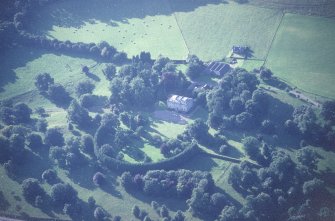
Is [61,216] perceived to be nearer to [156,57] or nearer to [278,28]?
[156,57]

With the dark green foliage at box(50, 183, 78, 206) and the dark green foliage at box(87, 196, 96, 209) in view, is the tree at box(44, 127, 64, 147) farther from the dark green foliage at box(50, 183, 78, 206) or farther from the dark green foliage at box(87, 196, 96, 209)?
the dark green foliage at box(87, 196, 96, 209)

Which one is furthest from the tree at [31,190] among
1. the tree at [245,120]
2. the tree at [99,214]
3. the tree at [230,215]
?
the tree at [245,120]

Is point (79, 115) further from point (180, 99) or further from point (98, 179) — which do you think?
point (180, 99)

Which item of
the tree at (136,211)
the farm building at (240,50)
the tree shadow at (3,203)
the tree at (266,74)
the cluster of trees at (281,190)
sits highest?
the farm building at (240,50)

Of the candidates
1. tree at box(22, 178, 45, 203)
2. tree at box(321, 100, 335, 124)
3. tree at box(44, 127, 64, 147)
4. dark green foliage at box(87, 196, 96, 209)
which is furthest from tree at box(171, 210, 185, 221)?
tree at box(321, 100, 335, 124)

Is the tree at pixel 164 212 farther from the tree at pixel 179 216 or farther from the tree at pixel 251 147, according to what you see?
the tree at pixel 251 147

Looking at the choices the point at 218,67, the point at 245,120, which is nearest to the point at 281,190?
the point at 245,120

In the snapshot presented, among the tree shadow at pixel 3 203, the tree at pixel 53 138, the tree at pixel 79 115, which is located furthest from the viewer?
the tree at pixel 79 115
